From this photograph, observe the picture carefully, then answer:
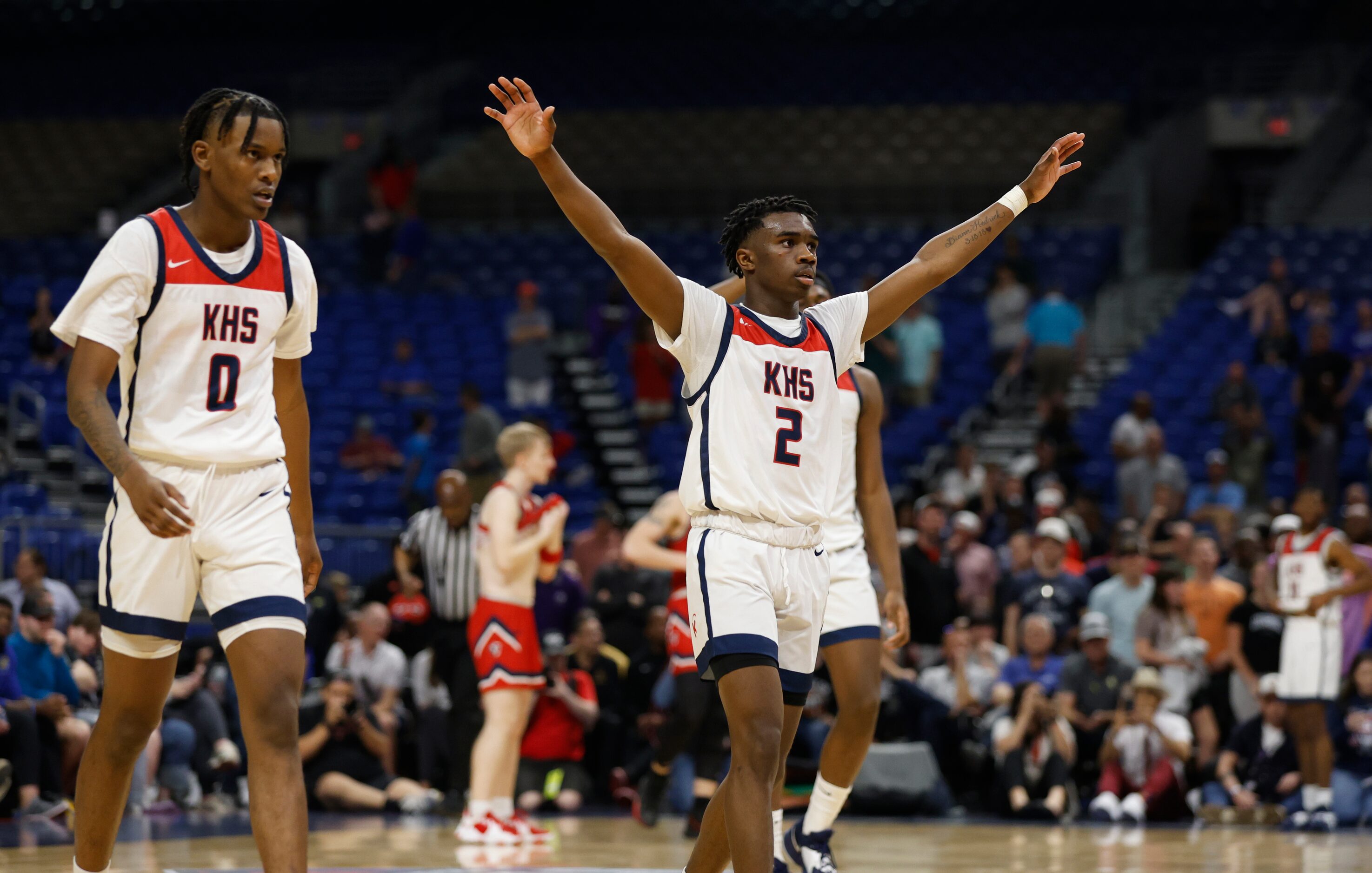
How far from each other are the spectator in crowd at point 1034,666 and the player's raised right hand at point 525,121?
789 cm

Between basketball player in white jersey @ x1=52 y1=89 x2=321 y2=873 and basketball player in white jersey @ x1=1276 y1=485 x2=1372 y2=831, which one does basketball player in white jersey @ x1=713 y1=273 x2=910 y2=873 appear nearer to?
basketball player in white jersey @ x1=52 y1=89 x2=321 y2=873

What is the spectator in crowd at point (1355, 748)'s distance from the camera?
11250 millimetres

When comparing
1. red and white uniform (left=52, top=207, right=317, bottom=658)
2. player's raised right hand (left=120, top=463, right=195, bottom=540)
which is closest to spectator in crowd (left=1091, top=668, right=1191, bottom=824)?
red and white uniform (left=52, top=207, right=317, bottom=658)

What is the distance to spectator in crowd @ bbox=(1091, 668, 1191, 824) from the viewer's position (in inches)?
456

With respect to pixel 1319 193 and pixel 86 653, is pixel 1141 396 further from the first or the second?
A: pixel 86 653

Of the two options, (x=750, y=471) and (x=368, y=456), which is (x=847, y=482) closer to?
(x=750, y=471)

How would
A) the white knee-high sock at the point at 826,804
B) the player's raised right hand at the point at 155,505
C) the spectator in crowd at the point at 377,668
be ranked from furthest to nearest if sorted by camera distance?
the spectator in crowd at the point at 377,668, the white knee-high sock at the point at 826,804, the player's raised right hand at the point at 155,505

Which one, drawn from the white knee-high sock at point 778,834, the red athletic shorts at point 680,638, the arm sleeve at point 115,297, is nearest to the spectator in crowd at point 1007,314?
the red athletic shorts at point 680,638

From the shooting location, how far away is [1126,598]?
12.9 m

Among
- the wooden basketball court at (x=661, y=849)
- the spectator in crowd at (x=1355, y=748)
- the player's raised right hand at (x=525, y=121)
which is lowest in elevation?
the wooden basketball court at (x=661, y=849)

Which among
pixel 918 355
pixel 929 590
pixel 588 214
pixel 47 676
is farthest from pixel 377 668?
pixel 588 214

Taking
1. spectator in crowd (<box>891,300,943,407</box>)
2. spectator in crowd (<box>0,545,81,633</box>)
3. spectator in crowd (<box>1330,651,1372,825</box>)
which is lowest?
spectator in crowd (<box>1330,651,1372,825</box>)

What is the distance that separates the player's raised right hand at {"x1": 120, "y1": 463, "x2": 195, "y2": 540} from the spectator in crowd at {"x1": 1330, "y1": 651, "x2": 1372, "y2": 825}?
8949mm

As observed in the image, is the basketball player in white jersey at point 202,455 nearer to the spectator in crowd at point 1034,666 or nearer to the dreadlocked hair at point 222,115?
the dreadlocked hair at point 222,115
